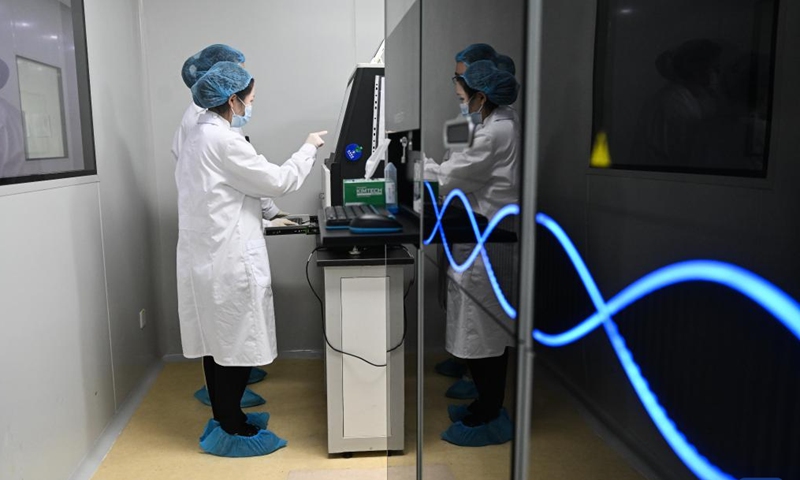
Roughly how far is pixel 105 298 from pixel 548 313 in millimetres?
2558

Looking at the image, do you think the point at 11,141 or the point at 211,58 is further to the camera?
the point at 211,58

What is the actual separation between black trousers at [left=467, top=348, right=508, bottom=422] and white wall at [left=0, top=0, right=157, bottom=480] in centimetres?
153

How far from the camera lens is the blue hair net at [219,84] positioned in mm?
2475

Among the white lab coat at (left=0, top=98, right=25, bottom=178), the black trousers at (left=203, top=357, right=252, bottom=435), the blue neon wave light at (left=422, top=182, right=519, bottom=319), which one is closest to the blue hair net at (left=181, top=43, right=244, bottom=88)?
the white lab coat at (left=0, top=98, right=25, bottom=178)

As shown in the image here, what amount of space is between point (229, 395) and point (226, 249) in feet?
1.99

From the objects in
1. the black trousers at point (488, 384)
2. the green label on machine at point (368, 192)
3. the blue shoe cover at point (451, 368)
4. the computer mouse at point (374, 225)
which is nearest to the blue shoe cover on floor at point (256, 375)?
the green label on machine at point (368, 192)

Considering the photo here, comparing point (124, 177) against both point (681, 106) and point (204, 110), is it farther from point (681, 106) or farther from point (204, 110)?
point (681, 106)

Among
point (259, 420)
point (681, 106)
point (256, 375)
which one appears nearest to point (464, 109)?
point (681, 106)

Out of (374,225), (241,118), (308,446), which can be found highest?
(241,118)

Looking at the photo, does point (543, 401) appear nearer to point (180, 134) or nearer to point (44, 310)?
point (44, 310)

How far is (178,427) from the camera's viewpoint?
290cm

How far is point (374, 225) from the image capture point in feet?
5.04

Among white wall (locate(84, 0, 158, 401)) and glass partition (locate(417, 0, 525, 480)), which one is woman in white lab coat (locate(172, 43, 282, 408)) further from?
glass partition (locate(417, 0, 525, 480))

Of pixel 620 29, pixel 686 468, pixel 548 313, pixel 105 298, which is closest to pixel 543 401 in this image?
pixel 548 313
